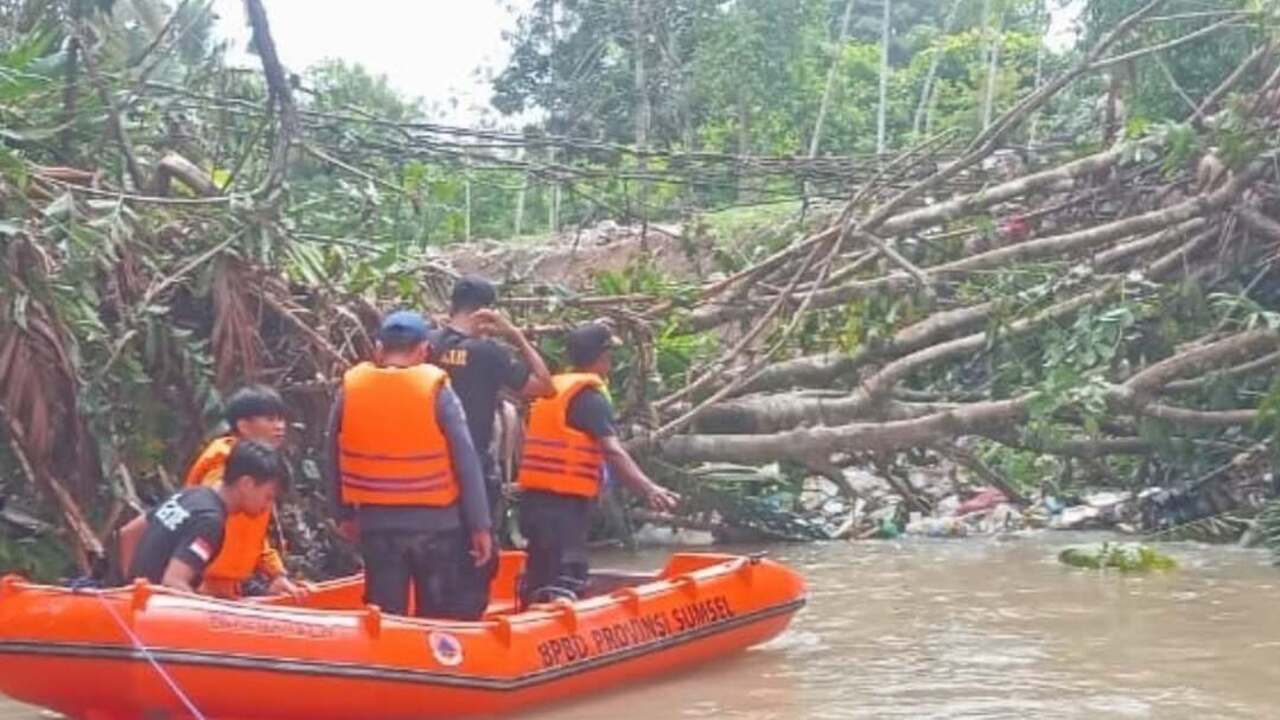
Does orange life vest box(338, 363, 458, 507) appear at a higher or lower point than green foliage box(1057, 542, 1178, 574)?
higher

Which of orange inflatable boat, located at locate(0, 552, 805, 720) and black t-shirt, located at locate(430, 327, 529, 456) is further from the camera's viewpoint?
black t-shirt, located at locate(430, 327, 529, 456)

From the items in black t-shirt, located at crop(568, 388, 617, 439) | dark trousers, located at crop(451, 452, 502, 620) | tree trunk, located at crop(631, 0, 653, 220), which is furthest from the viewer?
tree trunk, located at crop(631, 0, 653, 220)

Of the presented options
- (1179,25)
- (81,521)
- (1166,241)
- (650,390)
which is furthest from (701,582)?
(1179,25)

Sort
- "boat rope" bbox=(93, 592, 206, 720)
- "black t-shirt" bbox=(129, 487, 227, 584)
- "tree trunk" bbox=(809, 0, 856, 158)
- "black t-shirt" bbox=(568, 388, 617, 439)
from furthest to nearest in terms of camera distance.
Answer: "tree trunk" bbox=(809, 0, 856, 158)
"black t-shirt" bbox=(568, 388, 617, 439)
"black t-shirt" bbox=(129, 487, 227, 584)
"boat rope" bbox=(93, 592, 206, 720)

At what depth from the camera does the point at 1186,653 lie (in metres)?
7.53

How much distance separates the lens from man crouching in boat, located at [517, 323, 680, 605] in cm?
713

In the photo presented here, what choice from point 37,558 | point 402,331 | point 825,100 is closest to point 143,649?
point 402,331

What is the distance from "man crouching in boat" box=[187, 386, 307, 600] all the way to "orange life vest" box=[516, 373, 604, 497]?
4.10 ft

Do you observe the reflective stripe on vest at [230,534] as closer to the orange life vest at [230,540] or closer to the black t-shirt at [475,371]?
the orange life vest at [230,540]

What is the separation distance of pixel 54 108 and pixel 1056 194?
671 centimetres

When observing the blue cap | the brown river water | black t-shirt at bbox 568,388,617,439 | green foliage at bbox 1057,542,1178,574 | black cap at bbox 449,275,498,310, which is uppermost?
black cap at bbox 449,275,498,310

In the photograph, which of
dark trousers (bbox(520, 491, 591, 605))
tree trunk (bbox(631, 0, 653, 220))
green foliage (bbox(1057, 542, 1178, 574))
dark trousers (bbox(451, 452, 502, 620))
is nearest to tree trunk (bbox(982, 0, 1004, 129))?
tree trunk (bbox(631, 0, 653, 220))

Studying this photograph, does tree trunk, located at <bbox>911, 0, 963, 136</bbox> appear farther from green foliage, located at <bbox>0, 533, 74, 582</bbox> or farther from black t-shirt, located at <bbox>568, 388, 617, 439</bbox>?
black t-shirt, located at <bbox>568, 388, 617, 439</bbox>

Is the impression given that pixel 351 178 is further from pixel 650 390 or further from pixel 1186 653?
pixel 1186 653
